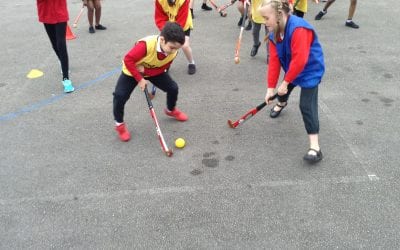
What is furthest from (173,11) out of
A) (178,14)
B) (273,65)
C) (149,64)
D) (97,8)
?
(97,8)

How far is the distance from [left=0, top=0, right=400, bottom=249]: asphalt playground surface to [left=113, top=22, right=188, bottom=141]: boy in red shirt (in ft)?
1.24

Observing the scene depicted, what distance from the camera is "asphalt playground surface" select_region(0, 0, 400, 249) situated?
8.44 feet

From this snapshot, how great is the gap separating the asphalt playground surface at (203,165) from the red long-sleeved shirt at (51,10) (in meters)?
0.95

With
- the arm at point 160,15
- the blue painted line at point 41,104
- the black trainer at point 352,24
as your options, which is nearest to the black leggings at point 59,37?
the blue painted line at point 41,104

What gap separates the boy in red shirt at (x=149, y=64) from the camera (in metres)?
3.05

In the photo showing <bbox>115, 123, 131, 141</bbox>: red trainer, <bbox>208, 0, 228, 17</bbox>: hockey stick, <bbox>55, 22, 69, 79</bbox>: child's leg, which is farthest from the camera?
<bbox>208, 0, 228, 17</bbox>: hockey stick

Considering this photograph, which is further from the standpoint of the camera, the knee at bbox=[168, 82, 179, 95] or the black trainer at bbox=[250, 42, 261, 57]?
the black trainer at bbox=[250, 42, 261, 57]

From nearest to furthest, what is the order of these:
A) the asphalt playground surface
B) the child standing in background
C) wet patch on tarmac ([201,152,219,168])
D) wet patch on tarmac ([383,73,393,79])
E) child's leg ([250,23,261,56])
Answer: the asphalt playground surface
wet patch on tarmac ([201,152,219,168])
wet patch on tarmac ([383,73,393,79])
child's leg ([250,23,261,56])
the child standing in background

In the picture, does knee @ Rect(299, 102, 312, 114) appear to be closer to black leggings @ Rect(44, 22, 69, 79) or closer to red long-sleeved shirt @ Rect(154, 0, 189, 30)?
red long-sleeved shirt @ Rect(154, 0, 189, 30)

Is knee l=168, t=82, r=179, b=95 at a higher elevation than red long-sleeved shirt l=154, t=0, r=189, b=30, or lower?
lower

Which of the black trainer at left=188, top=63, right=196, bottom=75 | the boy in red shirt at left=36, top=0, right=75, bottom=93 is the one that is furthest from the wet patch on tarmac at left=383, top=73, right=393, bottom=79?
the boy in red shirt at left=36, top=0, right=75, bottom=93

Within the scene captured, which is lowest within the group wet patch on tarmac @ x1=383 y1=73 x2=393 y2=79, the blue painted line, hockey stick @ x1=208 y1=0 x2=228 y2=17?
the blue painted line

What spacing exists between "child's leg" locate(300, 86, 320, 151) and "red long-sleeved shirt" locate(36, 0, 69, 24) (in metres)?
3.06

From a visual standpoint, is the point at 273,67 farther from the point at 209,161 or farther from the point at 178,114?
the point at 178,114
